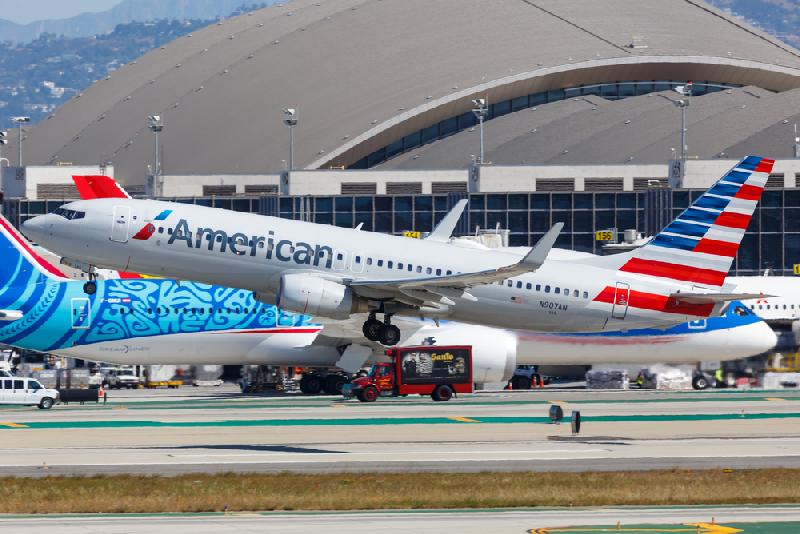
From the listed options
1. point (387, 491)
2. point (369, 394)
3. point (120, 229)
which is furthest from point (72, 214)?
point (369, 394)

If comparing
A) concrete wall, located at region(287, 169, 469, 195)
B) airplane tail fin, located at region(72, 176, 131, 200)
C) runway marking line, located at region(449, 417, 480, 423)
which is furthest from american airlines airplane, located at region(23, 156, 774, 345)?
concrete wall, located at region(287, 169, 469, 195)

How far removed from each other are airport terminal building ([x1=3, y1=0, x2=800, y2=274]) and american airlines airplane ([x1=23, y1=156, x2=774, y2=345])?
62.4 m

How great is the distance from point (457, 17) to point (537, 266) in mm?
116781

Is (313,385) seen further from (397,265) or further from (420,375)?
(397,265)

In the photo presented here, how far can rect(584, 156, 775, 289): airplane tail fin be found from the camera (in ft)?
196

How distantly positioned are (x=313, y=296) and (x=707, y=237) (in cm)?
1677

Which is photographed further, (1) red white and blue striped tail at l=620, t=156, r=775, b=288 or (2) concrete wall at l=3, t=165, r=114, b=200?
(2) concrete wall at l=3, t=165, r=114, b=200

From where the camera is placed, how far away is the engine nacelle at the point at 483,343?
76688 mm

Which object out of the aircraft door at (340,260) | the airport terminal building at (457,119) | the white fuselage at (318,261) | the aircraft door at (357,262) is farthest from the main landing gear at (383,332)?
the airport terminal building at (457,119)

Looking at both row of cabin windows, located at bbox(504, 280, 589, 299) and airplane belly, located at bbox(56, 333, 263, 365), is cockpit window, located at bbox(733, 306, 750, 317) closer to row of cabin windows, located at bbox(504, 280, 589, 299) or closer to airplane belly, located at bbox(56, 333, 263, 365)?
row of cabin windows, located at bbox(504, 280, 589, 299)

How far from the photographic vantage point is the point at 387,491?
136 feet

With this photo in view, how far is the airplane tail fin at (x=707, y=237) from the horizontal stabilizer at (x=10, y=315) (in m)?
33.3

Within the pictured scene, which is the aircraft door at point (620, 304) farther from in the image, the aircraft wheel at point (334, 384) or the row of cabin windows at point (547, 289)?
the aircraft wheel at point (334, 384)

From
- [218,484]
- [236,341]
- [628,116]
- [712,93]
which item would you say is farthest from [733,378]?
[712,93]
